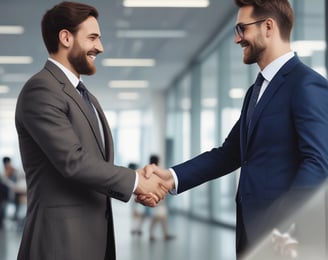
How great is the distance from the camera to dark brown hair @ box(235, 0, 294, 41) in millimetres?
2453

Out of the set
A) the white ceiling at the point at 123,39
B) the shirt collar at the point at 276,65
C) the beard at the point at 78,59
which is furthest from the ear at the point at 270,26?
the white ceiling at the point at 123,39

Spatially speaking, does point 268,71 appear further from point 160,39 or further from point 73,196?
point 160,39

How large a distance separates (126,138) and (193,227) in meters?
5.40

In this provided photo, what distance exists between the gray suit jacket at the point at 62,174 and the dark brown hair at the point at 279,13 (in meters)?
0.79

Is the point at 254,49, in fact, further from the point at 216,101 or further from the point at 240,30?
the point at 216,101

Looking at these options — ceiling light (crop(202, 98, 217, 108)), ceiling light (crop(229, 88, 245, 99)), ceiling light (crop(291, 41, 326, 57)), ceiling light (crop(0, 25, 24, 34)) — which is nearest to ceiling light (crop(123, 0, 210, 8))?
ceiling light (crop(0, 25, 24, 34))

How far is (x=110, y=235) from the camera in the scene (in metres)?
2.65

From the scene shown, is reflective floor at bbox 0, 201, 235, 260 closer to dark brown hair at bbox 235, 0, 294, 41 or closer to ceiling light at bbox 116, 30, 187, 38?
ceiling light at bbox 116, 30, 187, 38

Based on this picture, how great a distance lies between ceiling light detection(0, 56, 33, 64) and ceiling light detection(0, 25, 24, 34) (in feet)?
3.25

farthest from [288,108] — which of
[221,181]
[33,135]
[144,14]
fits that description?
[221,181]

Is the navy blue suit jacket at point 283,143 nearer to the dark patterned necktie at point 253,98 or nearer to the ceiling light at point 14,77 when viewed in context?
the dark patterned necktie at point 253,98

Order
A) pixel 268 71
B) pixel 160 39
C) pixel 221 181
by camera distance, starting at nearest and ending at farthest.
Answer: pixel 268 71 < pixel 160 39 < pixel 221 181

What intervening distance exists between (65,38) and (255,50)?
30.9 inches

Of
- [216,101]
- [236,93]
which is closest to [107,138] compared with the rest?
[236,93]
